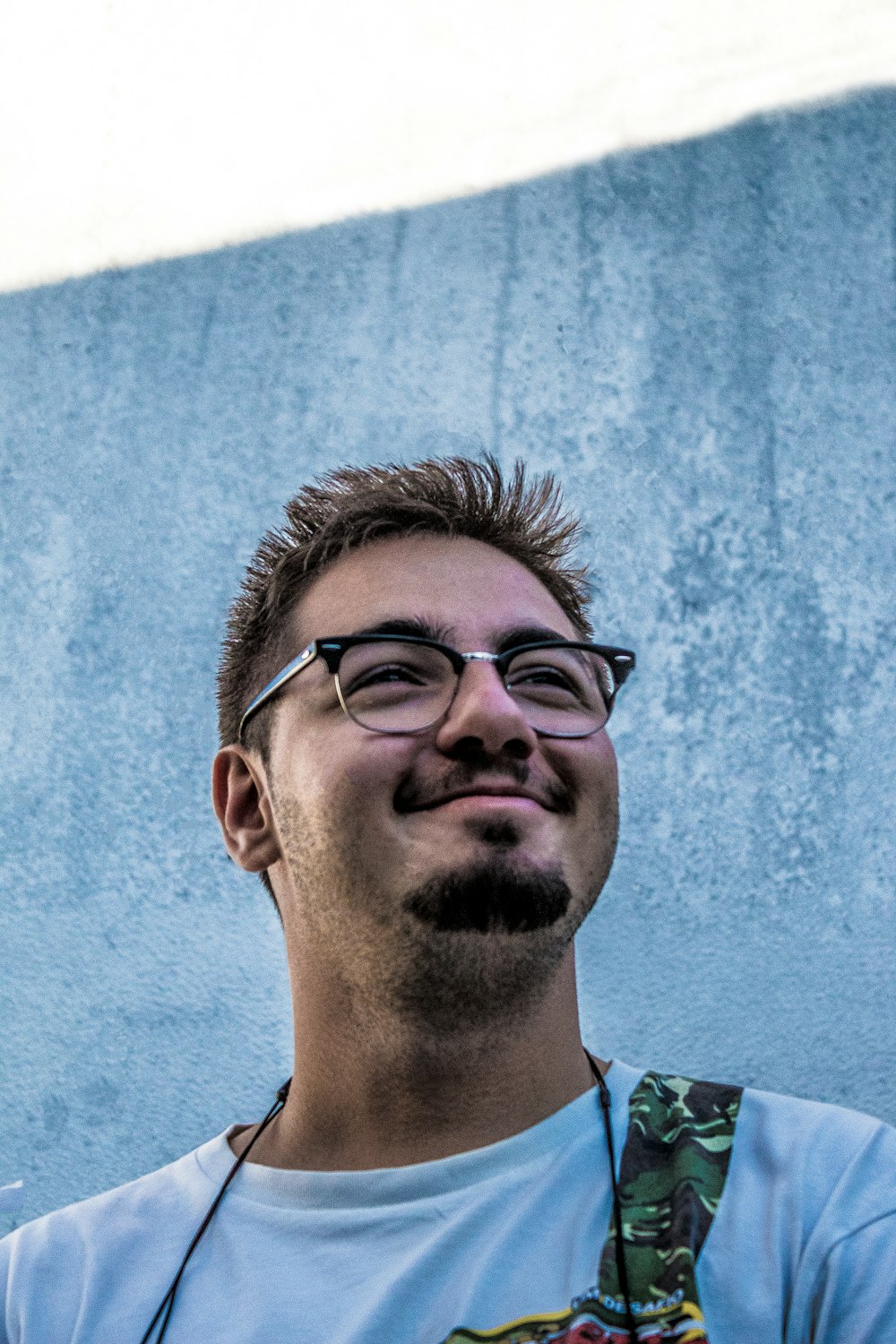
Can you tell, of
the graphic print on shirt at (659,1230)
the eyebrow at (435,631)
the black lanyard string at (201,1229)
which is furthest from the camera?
the eyebrow at (435,631)

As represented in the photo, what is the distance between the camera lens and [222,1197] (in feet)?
4.11

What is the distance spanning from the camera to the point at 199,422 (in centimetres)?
254

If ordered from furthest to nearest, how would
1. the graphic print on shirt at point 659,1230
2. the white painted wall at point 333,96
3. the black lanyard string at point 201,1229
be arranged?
the white painted wall at point 333,96 < the black lanyard string at point 201,1229 < the graphic print on shirt at point 659,1230

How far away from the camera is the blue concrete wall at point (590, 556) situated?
2.06m

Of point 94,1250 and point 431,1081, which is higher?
point 431,1081

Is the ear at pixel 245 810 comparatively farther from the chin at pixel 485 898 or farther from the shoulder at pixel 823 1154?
the shoulder at pixel 823 1154

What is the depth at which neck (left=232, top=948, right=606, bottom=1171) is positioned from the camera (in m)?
1.19

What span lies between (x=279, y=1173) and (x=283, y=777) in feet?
1.36

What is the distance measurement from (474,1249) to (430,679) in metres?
0.56

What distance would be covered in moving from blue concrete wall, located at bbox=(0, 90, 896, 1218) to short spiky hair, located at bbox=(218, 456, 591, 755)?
56 cm

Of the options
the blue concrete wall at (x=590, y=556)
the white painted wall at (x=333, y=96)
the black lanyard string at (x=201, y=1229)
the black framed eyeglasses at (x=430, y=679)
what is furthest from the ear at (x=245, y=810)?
the white painted wall at (x=333, y=96)

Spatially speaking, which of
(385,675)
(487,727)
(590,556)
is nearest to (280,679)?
(385,675)

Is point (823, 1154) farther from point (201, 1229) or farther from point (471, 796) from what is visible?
point (201, 1229)

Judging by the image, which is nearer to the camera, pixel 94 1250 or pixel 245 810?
pixel 94 1250
